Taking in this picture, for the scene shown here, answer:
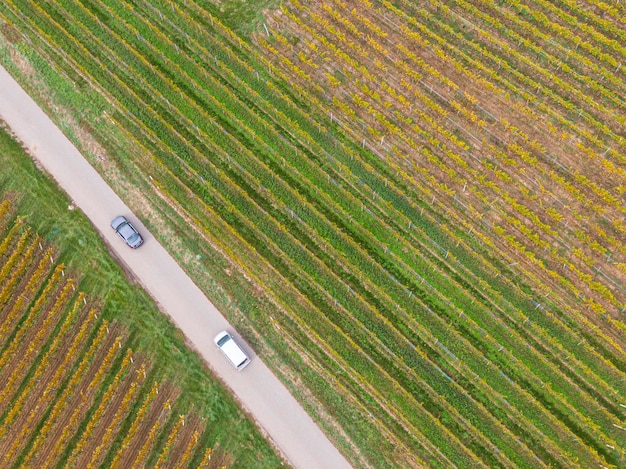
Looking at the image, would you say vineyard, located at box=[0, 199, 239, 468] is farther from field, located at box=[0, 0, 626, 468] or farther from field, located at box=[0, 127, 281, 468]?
field, located at box=[0, 0, 626, 468]

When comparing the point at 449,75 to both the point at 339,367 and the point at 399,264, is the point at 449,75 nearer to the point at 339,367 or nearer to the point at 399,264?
the point at 399,264

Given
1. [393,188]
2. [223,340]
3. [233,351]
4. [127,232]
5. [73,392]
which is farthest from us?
[393,188]

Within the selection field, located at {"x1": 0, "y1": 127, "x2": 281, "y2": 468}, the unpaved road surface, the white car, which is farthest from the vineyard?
the white car

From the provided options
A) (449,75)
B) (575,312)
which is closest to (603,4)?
(449,75)

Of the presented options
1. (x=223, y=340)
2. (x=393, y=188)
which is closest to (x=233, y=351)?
(x=223, y=340)

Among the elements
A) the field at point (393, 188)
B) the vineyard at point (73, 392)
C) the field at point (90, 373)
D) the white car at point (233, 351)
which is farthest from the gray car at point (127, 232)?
the white car at point (233, 351)

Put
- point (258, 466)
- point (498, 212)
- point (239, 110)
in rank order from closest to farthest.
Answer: point (258, 466) → point (498, 212) → point (239, 110)

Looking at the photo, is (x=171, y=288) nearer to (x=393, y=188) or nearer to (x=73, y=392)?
(x=73, y=392)
